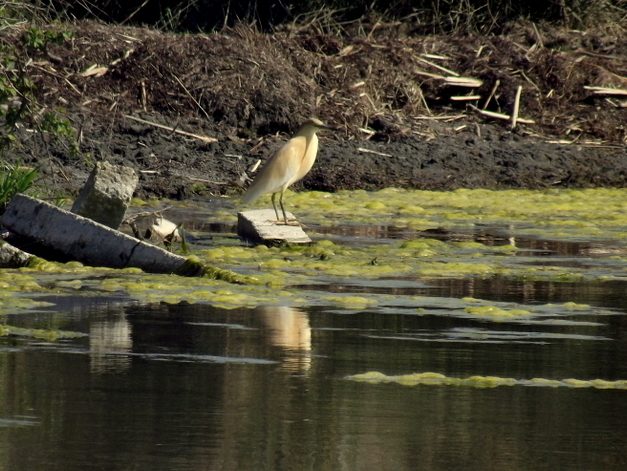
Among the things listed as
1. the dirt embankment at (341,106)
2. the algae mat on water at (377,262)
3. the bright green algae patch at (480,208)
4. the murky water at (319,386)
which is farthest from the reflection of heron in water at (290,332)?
the dirt embankment at (341,106)

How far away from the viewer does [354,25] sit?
25.2m

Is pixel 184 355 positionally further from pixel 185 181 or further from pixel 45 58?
pixel 45 58

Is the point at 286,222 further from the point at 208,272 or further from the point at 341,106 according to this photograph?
the point at 341,106

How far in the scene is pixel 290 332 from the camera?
7.89m

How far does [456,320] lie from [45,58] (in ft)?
44.9

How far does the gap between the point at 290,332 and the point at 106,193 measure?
3870 mm

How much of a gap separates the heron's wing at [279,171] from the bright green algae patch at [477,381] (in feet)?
24.2

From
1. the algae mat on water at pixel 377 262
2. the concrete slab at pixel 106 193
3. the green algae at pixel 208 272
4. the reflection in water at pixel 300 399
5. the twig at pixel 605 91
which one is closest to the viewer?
the reflection in water at pixel 300 399

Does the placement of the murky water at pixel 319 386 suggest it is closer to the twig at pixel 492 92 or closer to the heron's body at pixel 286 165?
the heron's body at pixel 286 165

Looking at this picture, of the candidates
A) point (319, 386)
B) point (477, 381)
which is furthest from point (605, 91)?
point (319, 386)

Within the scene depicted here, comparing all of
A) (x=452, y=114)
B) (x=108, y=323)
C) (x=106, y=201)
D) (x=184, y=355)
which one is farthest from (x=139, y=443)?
(x=452, y=114)

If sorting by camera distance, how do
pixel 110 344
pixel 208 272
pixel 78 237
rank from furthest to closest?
pixel 78 237, pixel 208 272, pixel 110 344

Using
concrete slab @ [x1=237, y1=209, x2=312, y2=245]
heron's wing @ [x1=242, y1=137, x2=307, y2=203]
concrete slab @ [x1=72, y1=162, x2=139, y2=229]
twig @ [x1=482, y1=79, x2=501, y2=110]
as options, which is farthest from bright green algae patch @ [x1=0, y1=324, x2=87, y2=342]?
twig @ [x1=482, y1=79, x2=501, y2=110]

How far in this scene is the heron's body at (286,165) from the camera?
1393 cm
